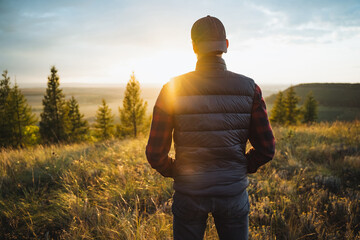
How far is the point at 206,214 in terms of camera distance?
1.48 m

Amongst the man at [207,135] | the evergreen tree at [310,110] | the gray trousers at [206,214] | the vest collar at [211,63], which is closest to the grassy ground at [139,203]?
the gray trousers at [206,214]

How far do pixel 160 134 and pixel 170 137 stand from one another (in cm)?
12

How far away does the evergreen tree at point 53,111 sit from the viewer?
2844 centimetres

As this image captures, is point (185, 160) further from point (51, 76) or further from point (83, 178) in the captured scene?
point (51, 76)

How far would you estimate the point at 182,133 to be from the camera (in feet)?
4.80

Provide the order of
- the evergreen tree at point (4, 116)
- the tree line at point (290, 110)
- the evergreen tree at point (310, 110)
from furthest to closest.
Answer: the evergreen tree at point (310, 110)
the tree line at point (290, 110)
the evergreen tree at point (4, 116)

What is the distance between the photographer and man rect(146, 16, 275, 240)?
1.43 m

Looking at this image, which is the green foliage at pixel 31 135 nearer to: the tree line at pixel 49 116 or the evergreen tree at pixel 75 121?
the tree line at pixel 49 116

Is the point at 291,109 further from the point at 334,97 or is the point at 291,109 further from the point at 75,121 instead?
the point at 334,97

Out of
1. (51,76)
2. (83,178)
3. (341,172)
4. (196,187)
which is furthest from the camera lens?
(51,76)

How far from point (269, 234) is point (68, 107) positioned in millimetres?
35765

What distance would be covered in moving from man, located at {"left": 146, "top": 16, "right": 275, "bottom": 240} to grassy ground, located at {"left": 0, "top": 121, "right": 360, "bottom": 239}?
123 cm

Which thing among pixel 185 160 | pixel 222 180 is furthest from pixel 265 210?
pixel 185 160

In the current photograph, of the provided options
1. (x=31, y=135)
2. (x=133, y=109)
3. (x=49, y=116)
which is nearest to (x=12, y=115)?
(x=49, y=116)
